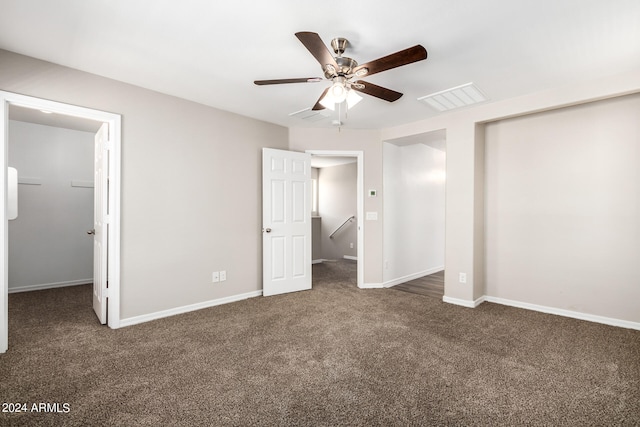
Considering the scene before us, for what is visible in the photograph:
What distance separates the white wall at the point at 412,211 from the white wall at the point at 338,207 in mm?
2023

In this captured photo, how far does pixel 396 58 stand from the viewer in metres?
1.96

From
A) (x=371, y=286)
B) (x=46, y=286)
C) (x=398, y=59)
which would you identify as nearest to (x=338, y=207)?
(x=371, y=286)

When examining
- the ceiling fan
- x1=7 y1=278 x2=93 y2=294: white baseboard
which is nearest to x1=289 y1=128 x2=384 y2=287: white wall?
the ceiling fan

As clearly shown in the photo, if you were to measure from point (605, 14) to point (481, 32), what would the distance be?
27.8 inches

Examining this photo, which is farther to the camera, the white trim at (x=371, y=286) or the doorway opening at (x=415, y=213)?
the doorway opening at (x=415, y=213)

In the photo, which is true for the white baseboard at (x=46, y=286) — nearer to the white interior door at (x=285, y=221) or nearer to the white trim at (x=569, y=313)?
the white interior door at (x=285, y=221)

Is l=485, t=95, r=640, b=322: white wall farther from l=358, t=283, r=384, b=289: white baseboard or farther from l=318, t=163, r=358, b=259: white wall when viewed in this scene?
l=318, t=163, r=358, b=259: white wall

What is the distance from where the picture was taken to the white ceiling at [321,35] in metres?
1.95

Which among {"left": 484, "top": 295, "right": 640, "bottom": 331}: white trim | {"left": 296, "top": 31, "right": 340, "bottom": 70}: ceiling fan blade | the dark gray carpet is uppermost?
{"left": 296, "top": 31, "right": 340, "bottom": 70}: ceiling fan blade

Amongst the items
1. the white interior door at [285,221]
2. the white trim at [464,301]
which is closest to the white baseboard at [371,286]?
the white interior door at [285,221]

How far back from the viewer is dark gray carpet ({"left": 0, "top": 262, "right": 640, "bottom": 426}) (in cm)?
175

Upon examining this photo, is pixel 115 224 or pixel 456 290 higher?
Result: pixel 115 224

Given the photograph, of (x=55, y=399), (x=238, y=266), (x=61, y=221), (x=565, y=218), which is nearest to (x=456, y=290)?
(x=565, y=218)

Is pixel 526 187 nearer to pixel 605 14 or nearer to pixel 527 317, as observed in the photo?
pixel 527 317
